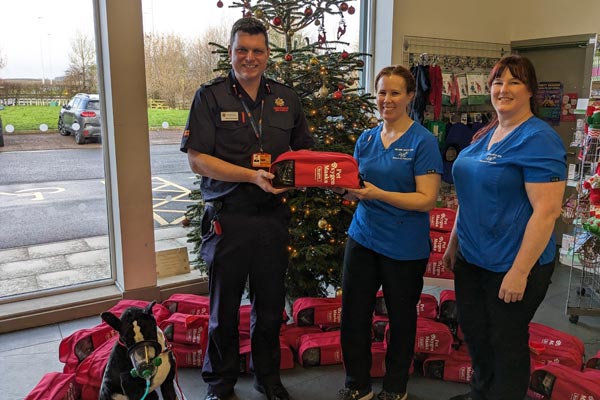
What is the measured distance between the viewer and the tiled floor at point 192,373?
248 centimetres

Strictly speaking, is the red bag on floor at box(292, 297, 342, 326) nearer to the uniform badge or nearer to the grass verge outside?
the uniform badge

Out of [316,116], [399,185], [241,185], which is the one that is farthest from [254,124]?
[316,116]

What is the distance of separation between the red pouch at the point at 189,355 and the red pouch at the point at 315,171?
125cm

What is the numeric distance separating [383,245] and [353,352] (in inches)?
22.1

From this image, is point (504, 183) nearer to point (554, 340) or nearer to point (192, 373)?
point (554, 340)

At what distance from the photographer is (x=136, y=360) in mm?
1774

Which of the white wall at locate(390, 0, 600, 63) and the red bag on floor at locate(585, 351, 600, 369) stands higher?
the white wall at locate(390, 0, 600, 63)

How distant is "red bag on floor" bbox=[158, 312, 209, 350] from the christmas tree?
0.66m

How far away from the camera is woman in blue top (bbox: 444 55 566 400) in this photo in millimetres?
1652

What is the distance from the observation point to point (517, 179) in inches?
66.7

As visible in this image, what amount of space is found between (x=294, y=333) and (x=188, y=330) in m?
0.62

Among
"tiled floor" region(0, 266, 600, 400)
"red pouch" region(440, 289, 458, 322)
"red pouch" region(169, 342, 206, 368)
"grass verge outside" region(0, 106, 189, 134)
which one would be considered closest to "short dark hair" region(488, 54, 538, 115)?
"red pouch" region(440, 289, 458, 322)

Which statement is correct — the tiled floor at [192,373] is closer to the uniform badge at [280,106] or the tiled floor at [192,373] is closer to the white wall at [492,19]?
the uniform badge at [280,106]

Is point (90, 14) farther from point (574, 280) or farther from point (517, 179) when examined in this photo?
point (574, 280)
